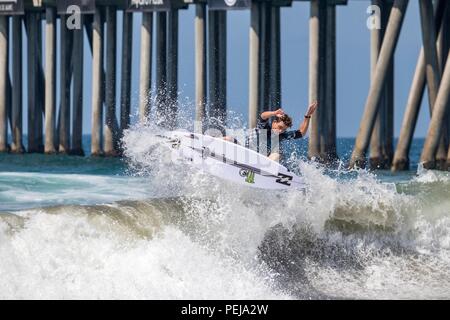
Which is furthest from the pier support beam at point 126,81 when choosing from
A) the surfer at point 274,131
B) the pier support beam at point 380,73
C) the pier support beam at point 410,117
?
the surfer at point 274,131

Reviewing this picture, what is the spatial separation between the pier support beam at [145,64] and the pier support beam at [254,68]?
3.32 metres

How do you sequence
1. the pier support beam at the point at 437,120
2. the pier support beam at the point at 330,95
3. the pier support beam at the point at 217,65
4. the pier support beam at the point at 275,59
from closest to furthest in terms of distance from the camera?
the pier support beam at the point at 437,120
the pier support beam at the point at 217,65
the pier support beam at the point at 275,59
the pier support beam at the point at 330,95

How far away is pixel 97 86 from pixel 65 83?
2491 mm

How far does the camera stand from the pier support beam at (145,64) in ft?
91.5

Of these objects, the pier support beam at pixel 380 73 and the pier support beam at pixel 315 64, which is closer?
the pier support beam at pixel 380 73

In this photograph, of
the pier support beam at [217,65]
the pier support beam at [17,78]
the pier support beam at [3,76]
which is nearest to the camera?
the pier support beam at [217,65]

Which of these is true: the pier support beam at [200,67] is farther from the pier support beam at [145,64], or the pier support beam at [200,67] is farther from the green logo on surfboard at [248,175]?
the green logo on surfboard at [248,175]

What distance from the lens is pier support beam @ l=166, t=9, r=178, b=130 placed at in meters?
28.0

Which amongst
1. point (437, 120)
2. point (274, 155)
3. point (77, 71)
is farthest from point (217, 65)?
point (274, 155)

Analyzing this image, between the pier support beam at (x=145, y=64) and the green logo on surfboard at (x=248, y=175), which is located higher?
the pier support beam at (x=145, y=64)

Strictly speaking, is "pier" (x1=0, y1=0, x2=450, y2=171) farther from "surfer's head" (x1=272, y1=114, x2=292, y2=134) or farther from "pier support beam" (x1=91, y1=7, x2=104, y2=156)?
"surfer's head" (x1=272, y1=114, x2=292, y2=134)

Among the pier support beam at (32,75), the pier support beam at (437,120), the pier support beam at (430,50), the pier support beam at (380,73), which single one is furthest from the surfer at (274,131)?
the pier support beam at (32,75)

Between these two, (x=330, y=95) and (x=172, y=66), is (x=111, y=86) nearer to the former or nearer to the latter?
(x=172, y=66)
